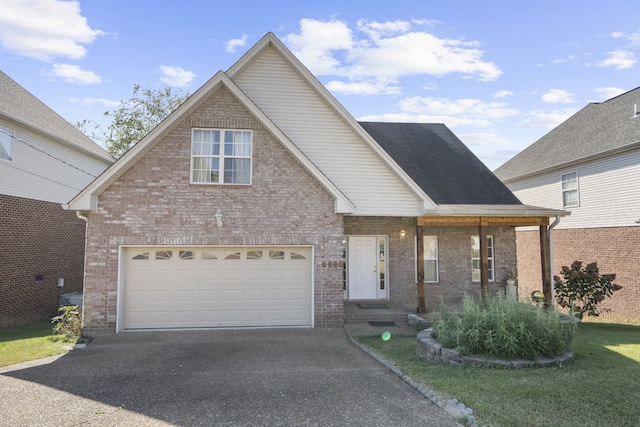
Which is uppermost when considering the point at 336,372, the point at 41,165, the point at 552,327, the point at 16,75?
the point at 16,75

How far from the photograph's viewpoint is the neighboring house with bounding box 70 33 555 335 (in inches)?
399

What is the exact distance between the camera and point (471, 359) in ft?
22.9

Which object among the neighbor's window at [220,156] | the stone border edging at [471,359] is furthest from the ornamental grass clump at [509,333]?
the neighbor's window at [220,156]

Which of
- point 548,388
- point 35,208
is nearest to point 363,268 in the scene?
point 548,388

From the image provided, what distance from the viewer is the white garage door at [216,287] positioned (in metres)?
10.4

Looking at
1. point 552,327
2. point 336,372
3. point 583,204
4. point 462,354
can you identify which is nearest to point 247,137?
point 336,372

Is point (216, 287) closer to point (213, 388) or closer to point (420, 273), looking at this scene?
point (213, 388)

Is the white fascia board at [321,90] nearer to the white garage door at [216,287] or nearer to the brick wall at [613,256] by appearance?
the white garage door at [216,287]

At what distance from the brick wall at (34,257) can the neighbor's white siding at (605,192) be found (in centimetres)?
2122

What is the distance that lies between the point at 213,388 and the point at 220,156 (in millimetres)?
6317

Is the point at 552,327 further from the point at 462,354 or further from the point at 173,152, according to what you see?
the point at 173,152

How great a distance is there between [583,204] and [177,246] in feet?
53.7

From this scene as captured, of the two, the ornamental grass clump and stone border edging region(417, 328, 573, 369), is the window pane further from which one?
stone border edging region(417, 328, 573, 369)

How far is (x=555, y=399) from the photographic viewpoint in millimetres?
5371
